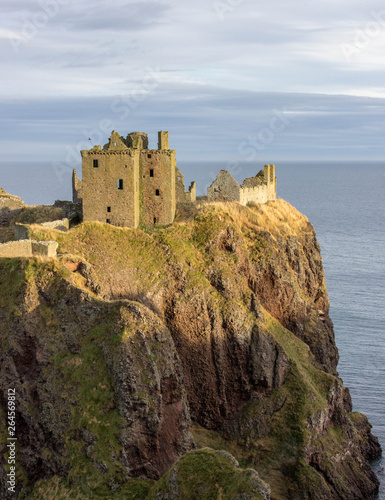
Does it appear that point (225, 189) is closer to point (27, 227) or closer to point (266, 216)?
point (266, 216)

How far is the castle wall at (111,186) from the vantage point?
7369 centimetres

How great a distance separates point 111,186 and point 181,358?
17955mm

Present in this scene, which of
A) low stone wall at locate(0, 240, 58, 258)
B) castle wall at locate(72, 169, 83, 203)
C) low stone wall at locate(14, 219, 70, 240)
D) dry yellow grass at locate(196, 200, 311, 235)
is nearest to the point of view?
low stone wall at locate(0, 240, 58, 258)

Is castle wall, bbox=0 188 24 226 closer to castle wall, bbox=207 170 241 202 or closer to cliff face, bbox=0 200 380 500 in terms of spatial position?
cliff face, bbox=0 200 380 500

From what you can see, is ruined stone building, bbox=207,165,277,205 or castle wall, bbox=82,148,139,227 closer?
castle wall, bbox=82,148,139,227

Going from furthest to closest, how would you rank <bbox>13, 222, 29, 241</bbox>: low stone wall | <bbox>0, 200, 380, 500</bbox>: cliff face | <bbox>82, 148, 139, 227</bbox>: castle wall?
<bbox>82, 148, 139, 227</bbox>: castle wall → <bbox>13, 222, 29, 241</bbox>: low stone wall → <bbox>0, 200, 380, 500</bbox>: cliff face

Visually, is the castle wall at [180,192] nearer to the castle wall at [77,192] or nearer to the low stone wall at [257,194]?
the low stone wall at [257,194]

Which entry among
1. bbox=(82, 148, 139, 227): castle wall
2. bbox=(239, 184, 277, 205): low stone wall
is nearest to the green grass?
bbox=(82, 148, 139, 227): castle wall

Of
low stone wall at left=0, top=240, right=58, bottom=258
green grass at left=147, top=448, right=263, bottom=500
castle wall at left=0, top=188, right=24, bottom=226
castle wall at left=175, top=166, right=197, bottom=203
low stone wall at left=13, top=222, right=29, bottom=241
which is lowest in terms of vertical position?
green grass at left=147, top=448, right=263, bottom=500

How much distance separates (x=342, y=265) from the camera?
152500 mm

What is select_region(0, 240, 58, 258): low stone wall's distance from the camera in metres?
62.4

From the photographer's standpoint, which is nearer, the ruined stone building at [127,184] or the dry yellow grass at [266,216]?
the ruined stone building at [127,184]

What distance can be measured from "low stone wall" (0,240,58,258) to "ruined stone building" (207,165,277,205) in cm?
2680

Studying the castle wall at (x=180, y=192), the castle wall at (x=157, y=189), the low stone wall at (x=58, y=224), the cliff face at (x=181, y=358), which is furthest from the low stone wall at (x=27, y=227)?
the castle wall at (x=180, y=192)
